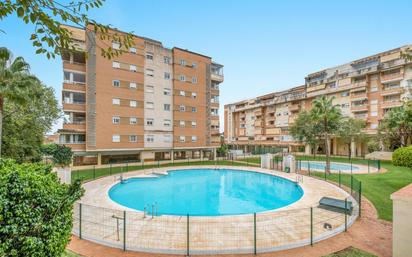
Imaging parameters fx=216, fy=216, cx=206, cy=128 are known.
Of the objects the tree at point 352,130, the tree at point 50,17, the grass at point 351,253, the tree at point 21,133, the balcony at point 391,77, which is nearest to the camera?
the tree at point 50,17

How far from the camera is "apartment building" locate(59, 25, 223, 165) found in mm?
29141

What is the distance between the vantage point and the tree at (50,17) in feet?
9.32

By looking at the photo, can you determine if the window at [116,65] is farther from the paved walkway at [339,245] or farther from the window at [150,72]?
the paved walkway at [339,245]

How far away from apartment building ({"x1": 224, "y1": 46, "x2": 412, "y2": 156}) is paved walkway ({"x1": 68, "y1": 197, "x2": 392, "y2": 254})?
30923 mm

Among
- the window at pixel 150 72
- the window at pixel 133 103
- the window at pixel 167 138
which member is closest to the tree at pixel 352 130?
the window at pixel 167 138

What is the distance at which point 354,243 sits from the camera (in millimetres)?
8656

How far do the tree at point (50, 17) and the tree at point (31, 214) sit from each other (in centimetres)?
266

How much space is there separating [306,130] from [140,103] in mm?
29571

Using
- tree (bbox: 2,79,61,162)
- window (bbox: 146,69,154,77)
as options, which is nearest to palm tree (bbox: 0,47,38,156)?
tree (bbox: 2,79,61,162)

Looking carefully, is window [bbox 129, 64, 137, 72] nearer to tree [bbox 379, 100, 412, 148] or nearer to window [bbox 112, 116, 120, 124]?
window [bbox 112, 116, 120, 124]

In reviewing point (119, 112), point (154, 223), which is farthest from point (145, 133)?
point (154, 223)

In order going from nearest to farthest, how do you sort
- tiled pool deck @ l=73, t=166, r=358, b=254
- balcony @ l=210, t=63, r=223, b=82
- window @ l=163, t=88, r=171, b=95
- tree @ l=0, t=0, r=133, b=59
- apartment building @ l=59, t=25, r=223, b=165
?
1. tree @ l=0, t=0, r=133, b=59
2. tiled pool deck @ l=73, t=166, r=358, b=254
3. apartment building @ l=59, t=25, r=223, b=165
4. window @ l=163, t=88, r=171, b=95
5. balcony @ l=210, t=63, r=223, b=82

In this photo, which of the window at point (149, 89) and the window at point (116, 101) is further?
the window at point (149, 89)

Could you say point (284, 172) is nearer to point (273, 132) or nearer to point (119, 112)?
point (119, 112)
